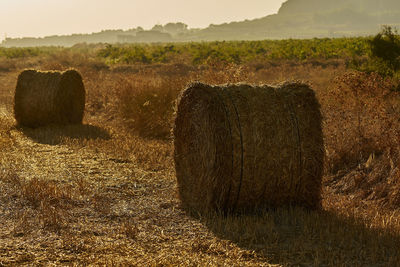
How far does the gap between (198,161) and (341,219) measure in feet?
5.73

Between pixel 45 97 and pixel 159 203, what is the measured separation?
639 cm

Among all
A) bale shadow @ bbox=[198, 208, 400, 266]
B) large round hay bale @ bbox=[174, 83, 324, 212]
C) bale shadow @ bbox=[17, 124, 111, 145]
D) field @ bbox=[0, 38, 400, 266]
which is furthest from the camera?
bale shadow @ bbox=[17, 124, 111, 145]

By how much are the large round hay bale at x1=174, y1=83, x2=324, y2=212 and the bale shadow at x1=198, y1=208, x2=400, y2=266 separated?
243 mm

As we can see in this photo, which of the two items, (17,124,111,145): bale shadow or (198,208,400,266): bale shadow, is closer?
(198,208,400,266): bale shadow

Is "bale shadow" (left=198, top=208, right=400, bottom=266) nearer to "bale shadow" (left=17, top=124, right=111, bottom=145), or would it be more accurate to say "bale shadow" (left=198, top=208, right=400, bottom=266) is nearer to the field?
the field

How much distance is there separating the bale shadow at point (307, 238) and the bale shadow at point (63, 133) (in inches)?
220

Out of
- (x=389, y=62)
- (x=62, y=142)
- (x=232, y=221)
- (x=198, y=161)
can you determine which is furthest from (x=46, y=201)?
(x=389, y=62)

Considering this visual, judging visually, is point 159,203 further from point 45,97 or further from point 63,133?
point 45,97

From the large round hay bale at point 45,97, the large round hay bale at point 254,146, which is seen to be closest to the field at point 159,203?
the large round hay bale at point 254,146

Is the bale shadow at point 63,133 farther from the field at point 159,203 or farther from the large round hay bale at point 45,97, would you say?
the large round hay bale at point 45,97

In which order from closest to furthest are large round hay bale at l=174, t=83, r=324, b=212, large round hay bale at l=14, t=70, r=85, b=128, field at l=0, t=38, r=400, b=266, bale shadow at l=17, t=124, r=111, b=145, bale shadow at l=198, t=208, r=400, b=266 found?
bale shadow at l=198, t=208, r=400, b=266 → field at l=0, t=38, r=400, b=266 → large round hay bale at l=174, t=83, r=324, b=212 → bale shadow at l=17, t=124, r=111, b=145 → large round hay bale at l=14, t=70, r=85, b=128

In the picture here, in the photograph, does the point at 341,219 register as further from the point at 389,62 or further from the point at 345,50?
the point at 345,50

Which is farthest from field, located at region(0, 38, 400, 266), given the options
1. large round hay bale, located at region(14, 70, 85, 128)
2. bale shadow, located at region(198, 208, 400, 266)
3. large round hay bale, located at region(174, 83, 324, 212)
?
large round hay bale, located at region(14, 70, 85, 128)

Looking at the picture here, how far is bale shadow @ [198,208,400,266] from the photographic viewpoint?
4.77 metres
